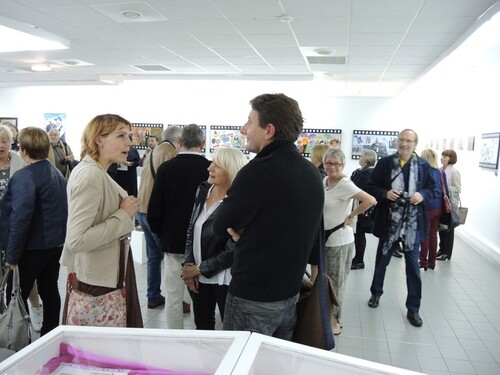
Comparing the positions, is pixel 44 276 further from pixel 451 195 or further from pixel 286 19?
pixel 451 195

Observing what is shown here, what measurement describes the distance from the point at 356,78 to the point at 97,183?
7672 mm

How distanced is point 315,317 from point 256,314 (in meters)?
0.32

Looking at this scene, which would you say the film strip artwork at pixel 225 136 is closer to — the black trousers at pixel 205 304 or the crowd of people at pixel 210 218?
the crowd of people at pixel 210 218

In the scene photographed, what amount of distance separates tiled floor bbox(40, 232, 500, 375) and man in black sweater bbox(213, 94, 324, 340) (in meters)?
1.77

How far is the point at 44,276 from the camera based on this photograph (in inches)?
104

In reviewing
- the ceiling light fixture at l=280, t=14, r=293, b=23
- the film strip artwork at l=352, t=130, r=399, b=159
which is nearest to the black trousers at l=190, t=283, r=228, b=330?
the ceiling light fixture at l=280, t=14, r=293, b=23

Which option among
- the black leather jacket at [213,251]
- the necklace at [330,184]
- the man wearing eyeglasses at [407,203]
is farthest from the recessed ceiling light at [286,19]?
the black leather jacket at [213,251]

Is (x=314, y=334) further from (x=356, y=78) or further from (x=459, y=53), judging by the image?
(x=356, y=78)

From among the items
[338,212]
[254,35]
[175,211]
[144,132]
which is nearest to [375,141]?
[254,35]

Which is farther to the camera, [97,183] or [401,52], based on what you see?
[401,52]

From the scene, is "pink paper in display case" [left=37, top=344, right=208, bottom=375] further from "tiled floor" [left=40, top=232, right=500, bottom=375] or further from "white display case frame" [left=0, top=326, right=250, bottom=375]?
"tiled floor" [left=40, top=232, right=500, bottom=375]

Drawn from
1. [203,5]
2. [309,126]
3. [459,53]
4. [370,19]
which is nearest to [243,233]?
[203,5]

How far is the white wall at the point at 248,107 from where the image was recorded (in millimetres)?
7427

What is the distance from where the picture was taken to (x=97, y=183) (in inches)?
65.9
